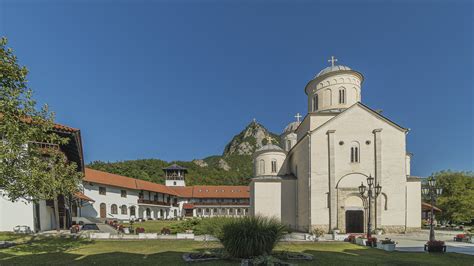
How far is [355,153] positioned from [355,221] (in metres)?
6.13

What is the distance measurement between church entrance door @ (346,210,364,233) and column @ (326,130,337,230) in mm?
1406

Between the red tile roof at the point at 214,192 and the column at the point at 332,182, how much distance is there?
3880 cm

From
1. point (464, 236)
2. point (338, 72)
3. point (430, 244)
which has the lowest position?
point (464, 236)

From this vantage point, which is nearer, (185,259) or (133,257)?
(185,259)

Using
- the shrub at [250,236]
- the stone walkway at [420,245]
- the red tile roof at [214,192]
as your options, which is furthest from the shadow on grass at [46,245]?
the red tile roof at [214,192]

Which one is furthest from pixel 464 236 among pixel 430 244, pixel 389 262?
pixel 389 262

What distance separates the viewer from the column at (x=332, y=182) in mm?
24938

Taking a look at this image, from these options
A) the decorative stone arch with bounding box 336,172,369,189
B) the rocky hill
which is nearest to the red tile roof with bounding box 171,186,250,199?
the rocky hill

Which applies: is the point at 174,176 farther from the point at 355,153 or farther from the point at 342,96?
the point at 355,153

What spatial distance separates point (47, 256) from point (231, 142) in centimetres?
14372

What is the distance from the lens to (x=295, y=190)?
2983 centimetres

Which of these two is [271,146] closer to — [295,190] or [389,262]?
[295,190]

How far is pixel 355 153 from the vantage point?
26.0 metres

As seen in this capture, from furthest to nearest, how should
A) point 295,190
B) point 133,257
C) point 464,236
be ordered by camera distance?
point 295,190 < point 464,236 < point 133,257
